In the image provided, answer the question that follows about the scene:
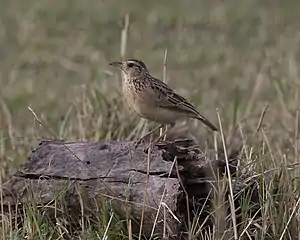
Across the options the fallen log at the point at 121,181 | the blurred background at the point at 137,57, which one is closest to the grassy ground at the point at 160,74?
the blurred background at the point at 137,57

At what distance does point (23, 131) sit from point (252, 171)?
3.55 m

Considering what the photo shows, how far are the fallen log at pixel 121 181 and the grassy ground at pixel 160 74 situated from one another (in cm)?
17

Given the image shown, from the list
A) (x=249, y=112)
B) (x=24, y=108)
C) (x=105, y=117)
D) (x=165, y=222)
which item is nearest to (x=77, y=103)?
(x=105, y=117)

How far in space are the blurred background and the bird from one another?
29.6 inches

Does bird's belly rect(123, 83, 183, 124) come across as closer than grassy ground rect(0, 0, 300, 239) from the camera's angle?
No

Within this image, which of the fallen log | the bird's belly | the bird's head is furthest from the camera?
the bird's head

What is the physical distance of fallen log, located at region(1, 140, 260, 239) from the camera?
16.8ft

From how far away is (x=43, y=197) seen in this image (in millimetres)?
5371

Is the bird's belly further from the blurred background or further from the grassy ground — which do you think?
the blurred background

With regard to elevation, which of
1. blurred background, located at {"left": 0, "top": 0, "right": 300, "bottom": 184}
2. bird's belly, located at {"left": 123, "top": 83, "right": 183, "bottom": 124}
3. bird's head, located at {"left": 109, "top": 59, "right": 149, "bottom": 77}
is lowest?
blurred background, located at {"left": 0, "top": 0, "right": 300, "bottom": 184}

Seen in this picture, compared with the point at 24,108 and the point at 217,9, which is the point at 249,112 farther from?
the point at 217,9

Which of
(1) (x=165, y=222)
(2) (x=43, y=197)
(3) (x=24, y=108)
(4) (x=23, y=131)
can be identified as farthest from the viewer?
(3) (x=24, y=108)

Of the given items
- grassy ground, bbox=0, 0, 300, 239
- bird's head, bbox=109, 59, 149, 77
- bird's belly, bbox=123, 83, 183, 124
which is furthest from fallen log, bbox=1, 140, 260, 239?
bird's head, bbox=109, 59, 149, 77

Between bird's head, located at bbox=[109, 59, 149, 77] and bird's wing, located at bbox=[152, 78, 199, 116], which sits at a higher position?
bird's head, located at bbox=[109, 59, 149, 77]
